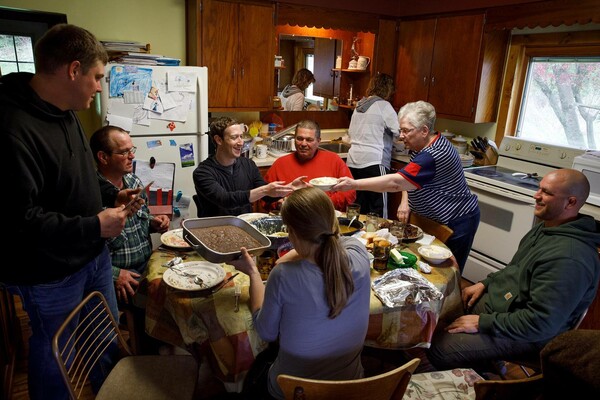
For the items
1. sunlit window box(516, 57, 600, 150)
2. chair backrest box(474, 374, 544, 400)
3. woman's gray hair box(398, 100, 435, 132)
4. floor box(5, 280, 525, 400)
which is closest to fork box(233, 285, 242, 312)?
floor box(5, 280, 525, 400)

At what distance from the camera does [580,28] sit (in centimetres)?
336

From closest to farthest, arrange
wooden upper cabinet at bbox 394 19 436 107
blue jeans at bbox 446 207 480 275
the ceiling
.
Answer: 1. blue jeans at bbox 446 207 480 275
2. the ceiling
3. wooden upper cabinet at bbox 394 19 436 107

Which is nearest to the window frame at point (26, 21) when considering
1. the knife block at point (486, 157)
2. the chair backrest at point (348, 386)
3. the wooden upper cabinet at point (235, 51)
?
the wooden upper cabinet at point (235, 51)

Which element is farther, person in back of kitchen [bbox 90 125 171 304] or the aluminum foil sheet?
person in back of kitchen [bbox 90 125 171 304]

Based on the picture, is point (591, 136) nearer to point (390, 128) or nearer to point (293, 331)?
point (390, 128)

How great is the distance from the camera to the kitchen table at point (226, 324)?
163cm

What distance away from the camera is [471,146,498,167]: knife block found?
3.93m

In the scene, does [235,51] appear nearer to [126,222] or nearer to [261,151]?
[261,151]

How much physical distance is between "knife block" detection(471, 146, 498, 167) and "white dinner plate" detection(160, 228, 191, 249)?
282 centimetres

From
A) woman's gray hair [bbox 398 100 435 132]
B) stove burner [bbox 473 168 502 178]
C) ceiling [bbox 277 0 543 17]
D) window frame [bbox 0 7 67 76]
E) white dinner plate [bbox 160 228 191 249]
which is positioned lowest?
white dinner plate [bbox 160 228 191 249]

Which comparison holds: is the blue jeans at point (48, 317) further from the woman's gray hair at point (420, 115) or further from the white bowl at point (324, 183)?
the woman's gray hair at point (420, 115)

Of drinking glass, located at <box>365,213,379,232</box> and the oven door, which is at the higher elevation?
drinking glass, located at <box>365,213,379,232</box>

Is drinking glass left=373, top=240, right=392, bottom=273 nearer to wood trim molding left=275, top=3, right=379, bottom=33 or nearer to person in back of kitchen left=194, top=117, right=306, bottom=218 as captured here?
person in back of kitchen left=194, top=117, right=306, bottom=218

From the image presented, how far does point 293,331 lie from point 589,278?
1.21 m
